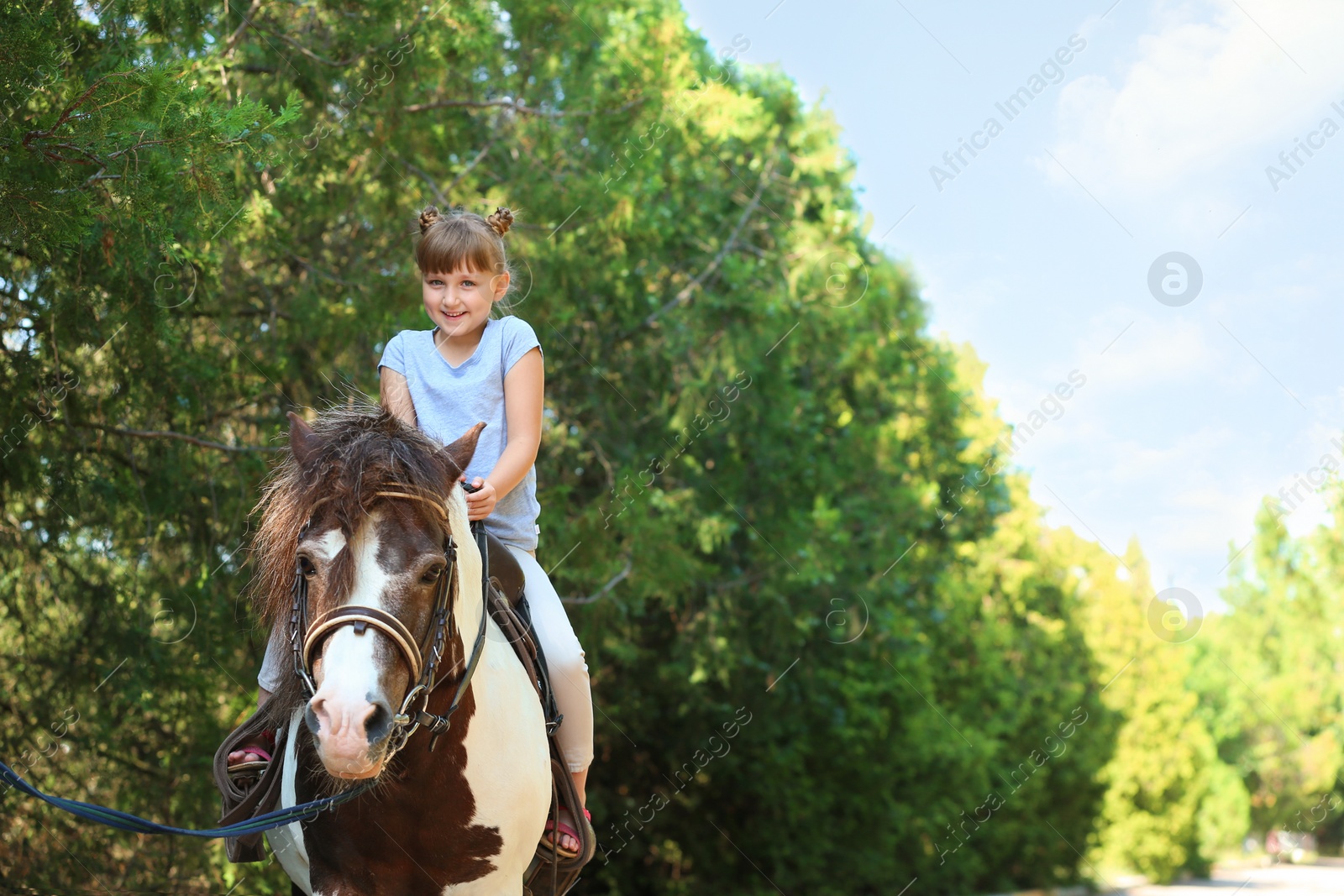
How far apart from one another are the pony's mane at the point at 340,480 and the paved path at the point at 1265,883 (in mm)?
23667

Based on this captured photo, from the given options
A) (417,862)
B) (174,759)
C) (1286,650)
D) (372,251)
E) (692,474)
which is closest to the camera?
(417,862)

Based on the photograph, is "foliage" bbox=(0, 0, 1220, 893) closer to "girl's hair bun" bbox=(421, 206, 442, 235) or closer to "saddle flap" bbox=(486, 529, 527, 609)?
"girl's hair bun" bbox=(421, 206, 442, 235)

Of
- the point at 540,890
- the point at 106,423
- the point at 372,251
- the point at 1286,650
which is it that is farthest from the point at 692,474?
the point at 1286,650

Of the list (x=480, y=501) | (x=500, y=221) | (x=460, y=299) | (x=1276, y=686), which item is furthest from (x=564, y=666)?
(x=1276, y=686)

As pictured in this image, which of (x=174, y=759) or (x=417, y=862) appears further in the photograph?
(x=174, y=759)

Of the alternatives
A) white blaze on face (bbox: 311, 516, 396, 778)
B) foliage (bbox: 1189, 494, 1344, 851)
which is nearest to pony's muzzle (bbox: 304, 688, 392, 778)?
white blaze on face (bbox: 311, 516, 396, 778)

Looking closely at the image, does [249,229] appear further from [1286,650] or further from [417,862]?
[1286,650]

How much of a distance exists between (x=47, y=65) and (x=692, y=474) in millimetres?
9642

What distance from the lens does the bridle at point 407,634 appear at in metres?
2.51

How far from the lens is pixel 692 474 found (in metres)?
13.3

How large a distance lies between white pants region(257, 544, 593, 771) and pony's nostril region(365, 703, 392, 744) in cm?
127

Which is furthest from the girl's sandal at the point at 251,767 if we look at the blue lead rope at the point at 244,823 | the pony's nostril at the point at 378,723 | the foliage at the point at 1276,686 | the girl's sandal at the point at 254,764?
the foliage at the point at 1276,686

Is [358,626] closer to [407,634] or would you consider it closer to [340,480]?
[407,634]

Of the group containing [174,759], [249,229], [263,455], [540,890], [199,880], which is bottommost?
[540,890]
